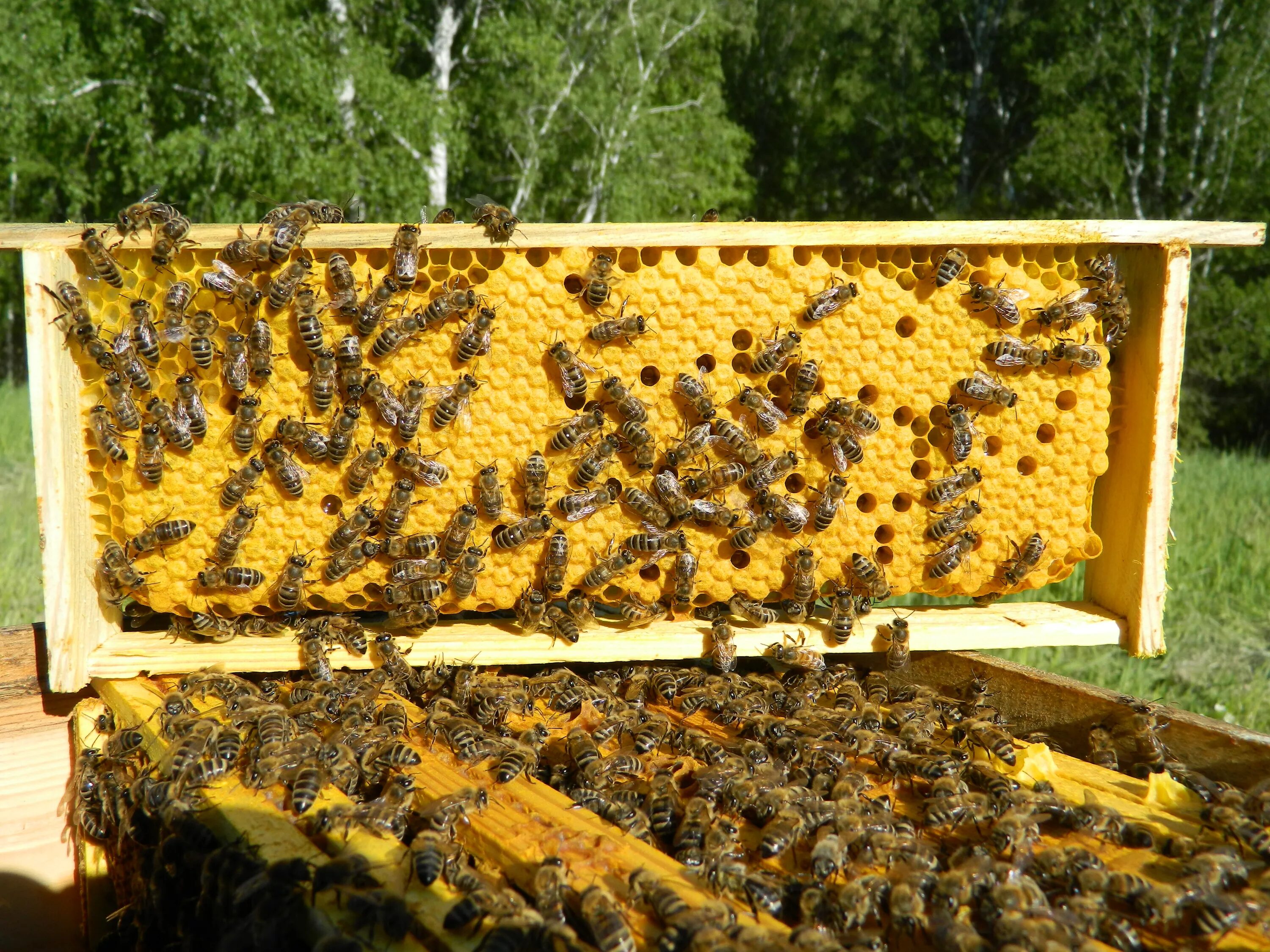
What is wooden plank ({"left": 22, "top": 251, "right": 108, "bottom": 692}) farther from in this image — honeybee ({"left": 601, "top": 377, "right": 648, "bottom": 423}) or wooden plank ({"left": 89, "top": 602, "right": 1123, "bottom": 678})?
honeybee ({"left": 601, "top": 377, "right": 648, "bottom": 423})

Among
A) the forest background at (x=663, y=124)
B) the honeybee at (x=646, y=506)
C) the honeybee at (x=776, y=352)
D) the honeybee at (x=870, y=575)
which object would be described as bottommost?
the honeybee at (x=870, y=575)

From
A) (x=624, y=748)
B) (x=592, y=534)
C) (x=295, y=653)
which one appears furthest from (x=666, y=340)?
(x=295, y=653)

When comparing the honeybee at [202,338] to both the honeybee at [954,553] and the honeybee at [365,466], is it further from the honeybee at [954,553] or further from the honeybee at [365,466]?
the honeybee at [954,553]

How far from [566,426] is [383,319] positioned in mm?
734

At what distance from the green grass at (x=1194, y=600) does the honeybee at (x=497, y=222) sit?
4185 mm

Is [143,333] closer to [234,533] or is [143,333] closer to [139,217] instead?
[139,217]

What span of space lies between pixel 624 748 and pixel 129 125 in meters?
21.1

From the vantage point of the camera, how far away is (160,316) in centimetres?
316

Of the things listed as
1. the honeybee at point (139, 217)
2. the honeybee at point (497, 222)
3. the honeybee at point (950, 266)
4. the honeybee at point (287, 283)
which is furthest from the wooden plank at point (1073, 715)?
the honeybee at point (139, 217)

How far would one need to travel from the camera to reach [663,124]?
94.0 ft

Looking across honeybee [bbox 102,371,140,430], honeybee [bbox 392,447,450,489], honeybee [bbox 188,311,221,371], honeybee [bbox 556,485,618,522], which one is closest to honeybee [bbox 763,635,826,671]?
honeybee [bbox 556,485,618,522]

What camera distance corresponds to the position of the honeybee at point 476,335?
321cm

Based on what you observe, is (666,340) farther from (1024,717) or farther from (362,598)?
(1024,717)

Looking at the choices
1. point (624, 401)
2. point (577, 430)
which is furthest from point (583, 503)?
point (624, 401)
